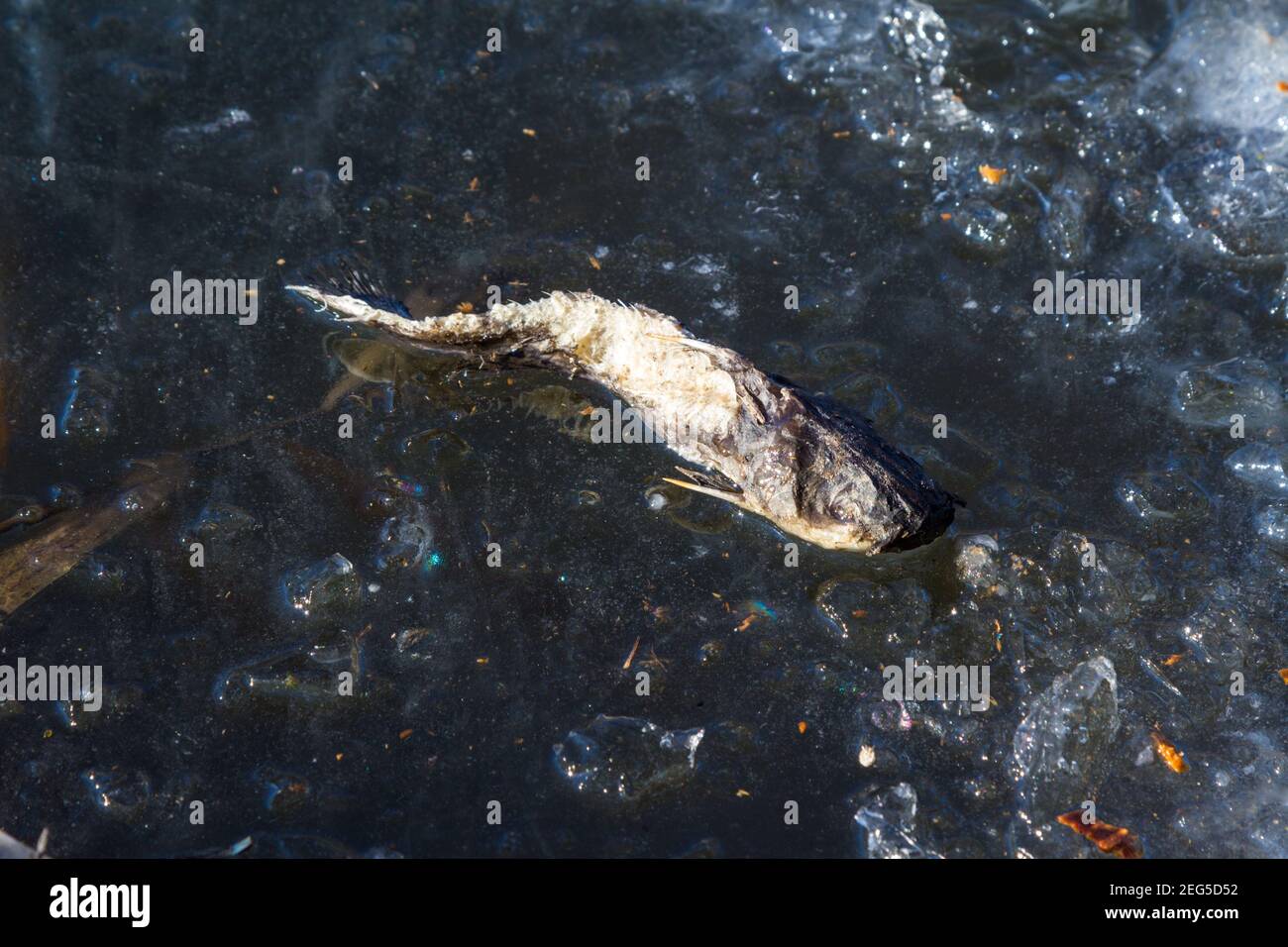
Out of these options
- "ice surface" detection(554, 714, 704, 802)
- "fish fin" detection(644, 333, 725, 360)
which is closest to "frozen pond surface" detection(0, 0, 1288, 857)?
"ice surface" detection(554, 714, 704, 802)

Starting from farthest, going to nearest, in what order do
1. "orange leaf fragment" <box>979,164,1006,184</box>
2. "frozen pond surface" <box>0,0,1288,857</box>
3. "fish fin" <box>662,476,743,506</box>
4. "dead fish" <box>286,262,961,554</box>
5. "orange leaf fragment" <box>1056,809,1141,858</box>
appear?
"orange leaf fragment" <box>979,164,1006,184</box>
"fish fin" <box>662,476,743,506</box>
"dead fish" <box>286,262,961,554</box>
"frozen pond surface" <box>0,0,1288,857</box>
"orange leaf fragment" <box>1056,809,1141,858</box>

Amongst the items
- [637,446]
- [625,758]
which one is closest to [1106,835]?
[625,758]

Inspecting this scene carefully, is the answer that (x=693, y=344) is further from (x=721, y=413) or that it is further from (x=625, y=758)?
(x=625, y=758)

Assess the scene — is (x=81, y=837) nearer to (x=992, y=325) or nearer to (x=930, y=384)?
(x=930, y=384)

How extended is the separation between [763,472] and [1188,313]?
2.30m

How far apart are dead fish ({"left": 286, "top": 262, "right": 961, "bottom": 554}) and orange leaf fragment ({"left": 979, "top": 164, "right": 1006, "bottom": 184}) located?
172cm

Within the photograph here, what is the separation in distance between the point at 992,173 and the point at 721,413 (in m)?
2.17

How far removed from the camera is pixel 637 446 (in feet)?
13.4

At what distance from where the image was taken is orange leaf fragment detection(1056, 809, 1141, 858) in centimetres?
A: 324

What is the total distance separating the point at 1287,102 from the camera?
198 inches

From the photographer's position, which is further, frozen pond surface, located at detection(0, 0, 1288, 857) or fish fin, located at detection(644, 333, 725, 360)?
fish fin, located at detection(644, 333, 725, 360)

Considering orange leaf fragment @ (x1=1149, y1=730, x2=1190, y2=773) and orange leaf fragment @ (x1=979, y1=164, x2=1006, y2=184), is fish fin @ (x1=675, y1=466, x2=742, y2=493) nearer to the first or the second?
orange leaf fragment @ (x1=1149, y1=730, x2=1190, y2=773)

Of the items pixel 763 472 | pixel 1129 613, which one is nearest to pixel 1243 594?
pixel 1129 613

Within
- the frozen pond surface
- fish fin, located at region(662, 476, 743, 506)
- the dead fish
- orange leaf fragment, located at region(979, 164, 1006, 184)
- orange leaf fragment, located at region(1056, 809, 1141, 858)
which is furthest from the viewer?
orange leaf fragment, located at region(979, 164, 1006, 184)
